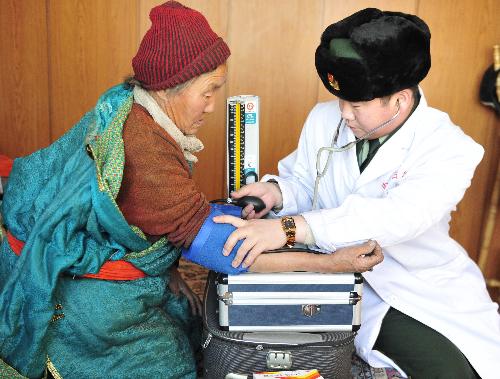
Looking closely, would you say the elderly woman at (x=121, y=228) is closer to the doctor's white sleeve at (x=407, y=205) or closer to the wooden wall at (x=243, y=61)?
the doctor's white sleeve at (x=407, y=205)

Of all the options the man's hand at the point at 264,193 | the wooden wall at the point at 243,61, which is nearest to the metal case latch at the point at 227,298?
the man's hand at the point at 264,193

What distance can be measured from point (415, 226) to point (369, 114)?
33cm

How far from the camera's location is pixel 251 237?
1.56 m

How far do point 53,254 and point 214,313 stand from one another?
0.43 meters

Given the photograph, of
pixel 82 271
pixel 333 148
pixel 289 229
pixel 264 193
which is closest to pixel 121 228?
pixel 82 271

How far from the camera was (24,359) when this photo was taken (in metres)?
1.58

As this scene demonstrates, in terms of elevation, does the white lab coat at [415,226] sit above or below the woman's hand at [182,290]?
above

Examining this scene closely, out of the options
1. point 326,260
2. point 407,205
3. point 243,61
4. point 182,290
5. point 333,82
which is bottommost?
point 182,290

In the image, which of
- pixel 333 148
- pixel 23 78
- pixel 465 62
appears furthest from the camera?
pixel 23 78

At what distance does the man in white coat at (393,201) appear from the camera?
1.59m

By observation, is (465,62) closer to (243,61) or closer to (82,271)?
(243,61)

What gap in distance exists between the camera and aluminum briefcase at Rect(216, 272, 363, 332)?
5.00ft

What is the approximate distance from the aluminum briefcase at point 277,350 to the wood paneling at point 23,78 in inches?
81.1

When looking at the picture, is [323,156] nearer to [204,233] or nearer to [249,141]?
[249,141]
